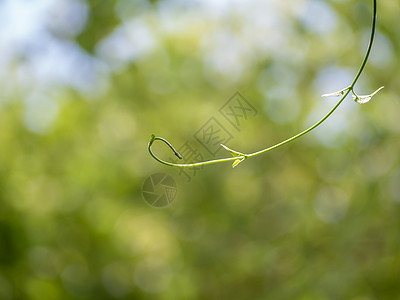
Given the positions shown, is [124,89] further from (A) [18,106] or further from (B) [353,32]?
(B) [353,32]

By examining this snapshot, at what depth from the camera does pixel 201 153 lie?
12.3ft

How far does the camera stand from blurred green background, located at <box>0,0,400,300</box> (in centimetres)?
357

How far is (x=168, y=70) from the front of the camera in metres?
4.48

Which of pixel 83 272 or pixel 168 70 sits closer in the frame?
pixel 83 272

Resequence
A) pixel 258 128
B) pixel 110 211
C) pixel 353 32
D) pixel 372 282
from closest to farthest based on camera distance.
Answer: pixel 372 282
pixel 353 32
pixel 110 211
pixel 258 128

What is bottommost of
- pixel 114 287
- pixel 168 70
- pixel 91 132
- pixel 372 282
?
pixel 372 282

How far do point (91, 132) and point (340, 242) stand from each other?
2.16 metres

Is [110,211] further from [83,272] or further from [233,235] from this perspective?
[233,235]

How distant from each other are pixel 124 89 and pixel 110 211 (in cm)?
104

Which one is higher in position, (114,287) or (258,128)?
(258,128)

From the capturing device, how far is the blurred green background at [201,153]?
3574 millimetres

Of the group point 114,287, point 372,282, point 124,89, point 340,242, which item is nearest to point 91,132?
point 124,89

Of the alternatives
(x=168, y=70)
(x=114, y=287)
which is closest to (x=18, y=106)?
(x=168, y=70)

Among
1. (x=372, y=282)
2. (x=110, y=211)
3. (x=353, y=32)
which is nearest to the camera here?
(x=372, y=282)
